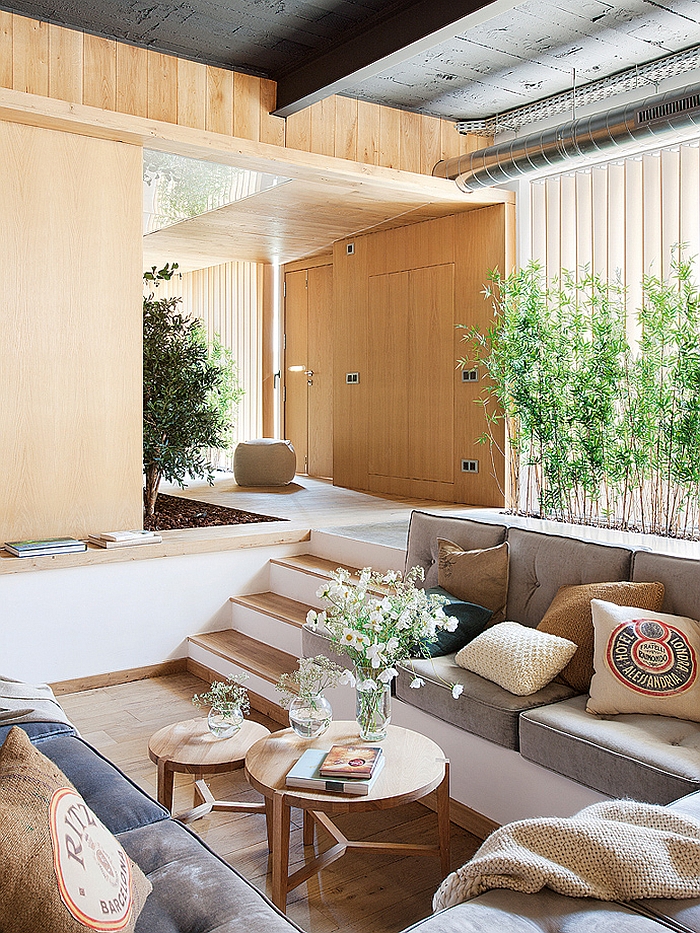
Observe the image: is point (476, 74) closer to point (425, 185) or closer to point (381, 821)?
point (425, 185)

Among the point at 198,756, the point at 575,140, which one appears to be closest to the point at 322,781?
the point at 198,756

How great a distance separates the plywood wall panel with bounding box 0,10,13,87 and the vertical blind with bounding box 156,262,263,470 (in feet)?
19.5

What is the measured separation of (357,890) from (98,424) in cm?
310

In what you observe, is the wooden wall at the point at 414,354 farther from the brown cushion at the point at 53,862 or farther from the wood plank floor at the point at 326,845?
the brown cushion at the point at 53,862

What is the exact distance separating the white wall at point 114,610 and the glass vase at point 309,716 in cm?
225

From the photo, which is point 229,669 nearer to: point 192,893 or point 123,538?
point 123,538

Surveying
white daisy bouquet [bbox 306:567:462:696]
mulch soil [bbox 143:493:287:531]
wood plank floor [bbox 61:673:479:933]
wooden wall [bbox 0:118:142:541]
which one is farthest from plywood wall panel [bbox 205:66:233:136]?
white daisy bouquet [bbox 306:567:462:696]

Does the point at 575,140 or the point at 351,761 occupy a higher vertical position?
the point at 575,140

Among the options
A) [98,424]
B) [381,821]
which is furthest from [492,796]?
[98,424]

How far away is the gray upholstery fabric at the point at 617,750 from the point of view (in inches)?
91.6

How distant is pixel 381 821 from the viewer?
10.2ft

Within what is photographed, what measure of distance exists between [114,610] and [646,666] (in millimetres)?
3000

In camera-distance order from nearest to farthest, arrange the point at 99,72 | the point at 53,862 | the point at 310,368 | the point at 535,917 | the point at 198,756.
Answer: the point at 53,862, the point at 535,917, the point at 198,756, the point at 99,72, the point at 310,368

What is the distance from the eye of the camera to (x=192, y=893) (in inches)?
68.4
